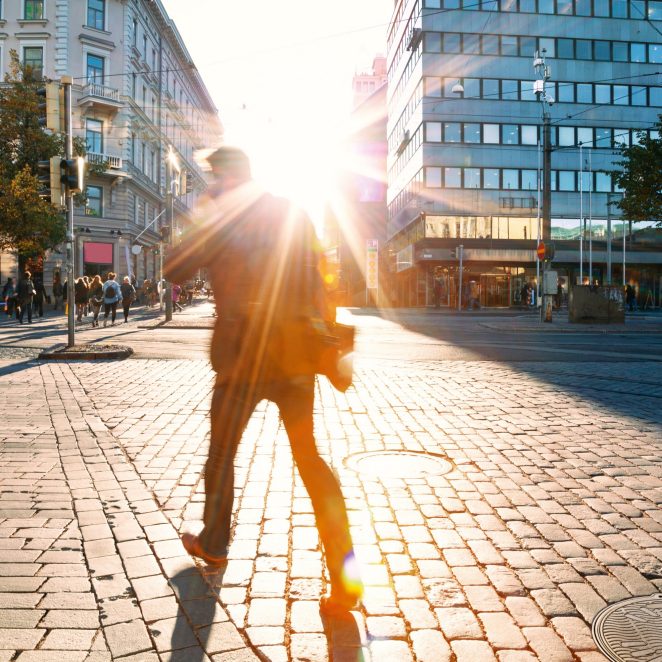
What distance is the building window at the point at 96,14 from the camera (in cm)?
4378

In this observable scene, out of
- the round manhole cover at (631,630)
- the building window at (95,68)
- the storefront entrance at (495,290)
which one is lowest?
the round manhole cover at (631,630)

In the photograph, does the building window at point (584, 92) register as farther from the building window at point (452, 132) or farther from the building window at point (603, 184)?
the building window at point (452, 132)

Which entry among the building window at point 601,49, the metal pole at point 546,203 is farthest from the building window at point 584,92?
the metal pole at point 546,203

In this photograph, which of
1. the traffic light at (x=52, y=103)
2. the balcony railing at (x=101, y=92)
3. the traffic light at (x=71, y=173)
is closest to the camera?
the traffic light at (x=52, y=103)

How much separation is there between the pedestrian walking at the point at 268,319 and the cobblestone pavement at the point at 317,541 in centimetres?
37

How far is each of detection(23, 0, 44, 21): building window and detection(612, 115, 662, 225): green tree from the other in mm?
33998

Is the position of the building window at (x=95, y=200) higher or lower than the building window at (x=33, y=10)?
lower

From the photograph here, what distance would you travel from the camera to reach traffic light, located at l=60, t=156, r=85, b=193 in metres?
12.3

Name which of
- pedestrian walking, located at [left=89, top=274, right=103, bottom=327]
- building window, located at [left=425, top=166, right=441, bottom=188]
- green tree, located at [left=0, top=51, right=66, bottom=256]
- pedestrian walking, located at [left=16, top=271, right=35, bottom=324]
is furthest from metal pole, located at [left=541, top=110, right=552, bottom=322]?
green tree, located at [left=0, top=51, right=66, bottom=256]

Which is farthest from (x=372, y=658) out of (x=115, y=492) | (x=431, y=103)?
(x=431, y=103)

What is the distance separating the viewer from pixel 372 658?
A: 8.49 ft

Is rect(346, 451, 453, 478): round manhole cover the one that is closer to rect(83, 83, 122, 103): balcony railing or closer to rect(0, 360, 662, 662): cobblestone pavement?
rect(0, 360, 662, 662): cobblestone pavement

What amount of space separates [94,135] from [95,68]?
3855 mm

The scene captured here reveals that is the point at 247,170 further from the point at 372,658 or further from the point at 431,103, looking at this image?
the point at 431,103
